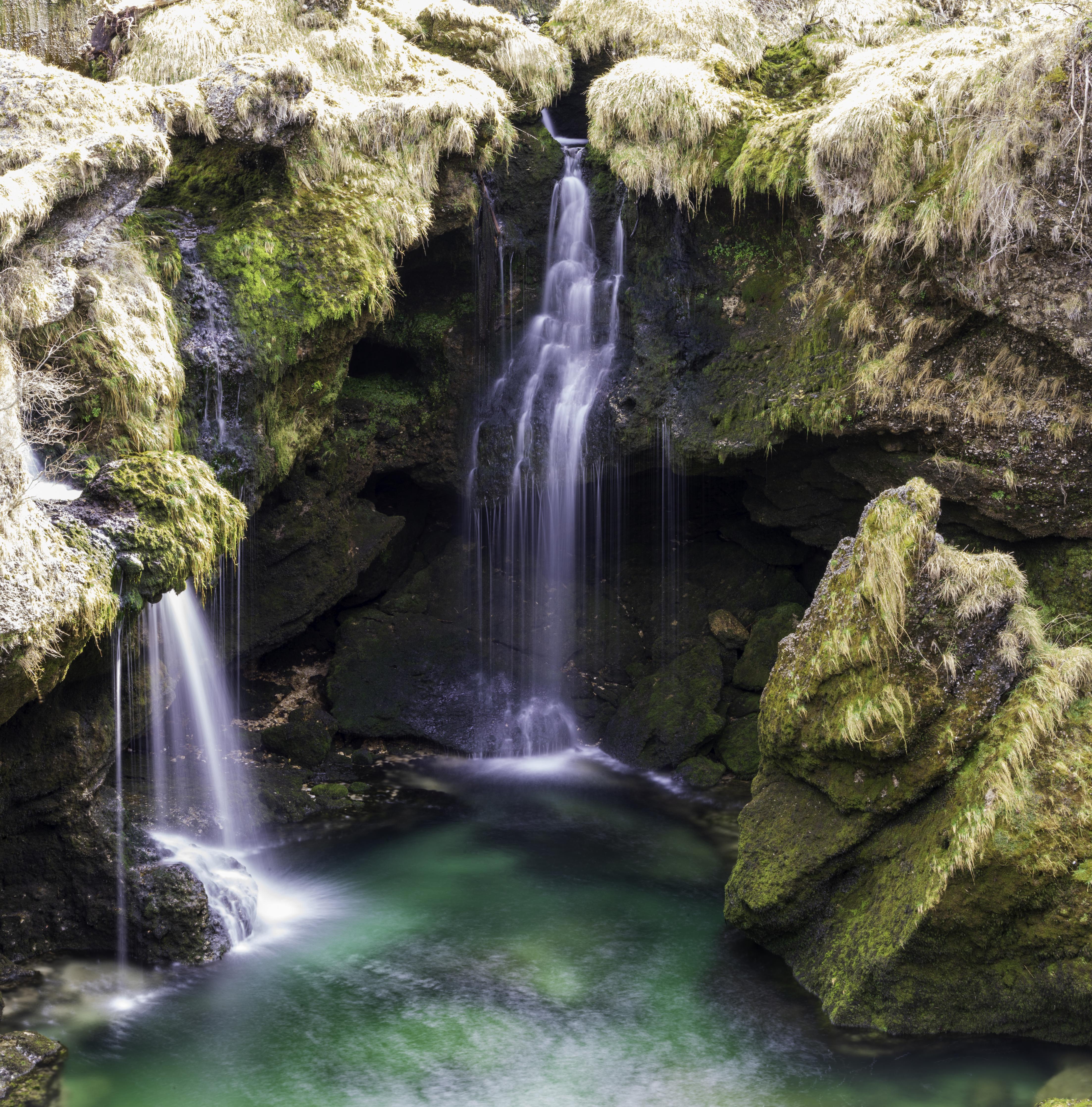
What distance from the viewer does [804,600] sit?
11344 mm

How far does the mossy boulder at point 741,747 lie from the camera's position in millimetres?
10375

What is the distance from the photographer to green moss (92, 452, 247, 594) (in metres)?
6.15

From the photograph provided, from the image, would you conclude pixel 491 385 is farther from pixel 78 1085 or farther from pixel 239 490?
pixel 78 1085

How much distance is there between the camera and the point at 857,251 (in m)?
9.09

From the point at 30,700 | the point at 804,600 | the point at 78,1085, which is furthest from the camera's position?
the point at 804,600

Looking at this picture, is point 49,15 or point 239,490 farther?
point 49,15

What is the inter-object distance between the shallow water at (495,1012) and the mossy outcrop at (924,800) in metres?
0.31

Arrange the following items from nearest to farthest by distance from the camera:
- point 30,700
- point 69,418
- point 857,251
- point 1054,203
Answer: point 30,700
point 69,418
point 1054,203
point 857,251

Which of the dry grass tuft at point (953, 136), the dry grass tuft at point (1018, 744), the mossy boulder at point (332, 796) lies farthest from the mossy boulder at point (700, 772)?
the dry grass tuft at point (953, 136)

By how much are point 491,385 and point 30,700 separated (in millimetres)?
6696

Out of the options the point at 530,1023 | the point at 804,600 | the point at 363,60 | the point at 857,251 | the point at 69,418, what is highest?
the point at 363,60

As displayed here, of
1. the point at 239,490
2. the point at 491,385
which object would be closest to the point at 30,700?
the point at 239,490

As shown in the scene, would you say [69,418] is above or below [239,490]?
above

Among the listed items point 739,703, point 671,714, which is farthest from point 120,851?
point 739,703
